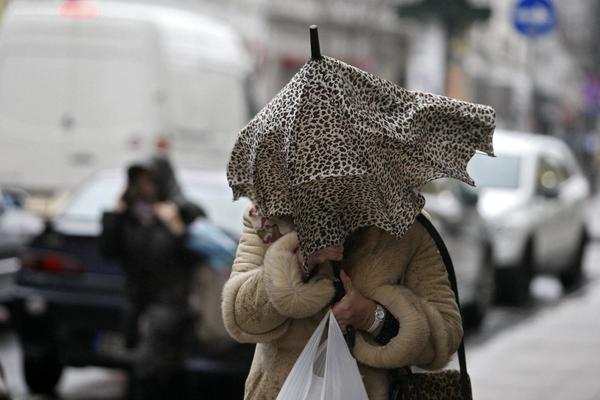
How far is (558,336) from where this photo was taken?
1130cm

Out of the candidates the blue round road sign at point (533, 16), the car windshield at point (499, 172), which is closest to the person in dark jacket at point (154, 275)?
the car windshield at point (499, 172)

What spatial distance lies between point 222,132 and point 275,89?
26713 millimetres

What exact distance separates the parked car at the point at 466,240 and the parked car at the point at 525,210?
0.41 meters

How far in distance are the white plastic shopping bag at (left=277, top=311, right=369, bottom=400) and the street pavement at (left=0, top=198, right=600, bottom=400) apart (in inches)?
187

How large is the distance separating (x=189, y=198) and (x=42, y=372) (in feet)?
4.92

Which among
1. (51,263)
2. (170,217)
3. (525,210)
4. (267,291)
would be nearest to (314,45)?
(267,291)

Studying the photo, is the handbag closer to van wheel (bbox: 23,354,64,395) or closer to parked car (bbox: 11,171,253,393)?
parked car (bbox: 11,171,253,393)

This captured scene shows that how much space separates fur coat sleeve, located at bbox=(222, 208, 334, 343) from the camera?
3580mm

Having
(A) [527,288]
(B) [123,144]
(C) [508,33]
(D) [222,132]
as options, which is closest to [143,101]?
(B) [123,144]

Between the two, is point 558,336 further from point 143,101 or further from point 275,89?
point 275,89

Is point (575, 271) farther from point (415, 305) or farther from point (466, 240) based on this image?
point (415, 305)

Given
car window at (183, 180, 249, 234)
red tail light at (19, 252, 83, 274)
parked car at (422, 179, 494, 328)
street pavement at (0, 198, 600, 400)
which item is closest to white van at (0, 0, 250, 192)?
parked car at (422, 179, 494, 328)

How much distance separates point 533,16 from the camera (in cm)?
1964

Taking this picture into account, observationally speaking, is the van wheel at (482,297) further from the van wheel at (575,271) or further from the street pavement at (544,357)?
the van wheel at (575,271)
